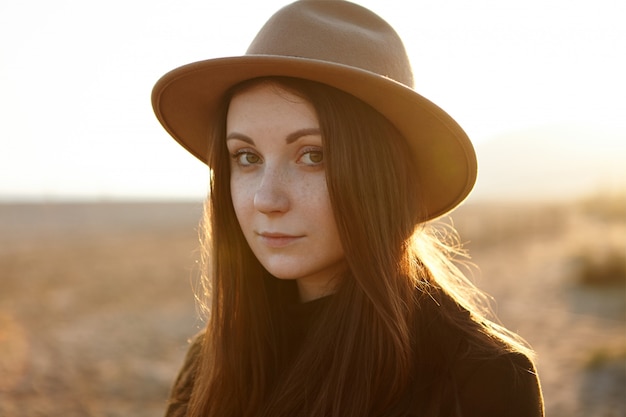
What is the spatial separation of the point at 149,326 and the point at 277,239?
745 cm

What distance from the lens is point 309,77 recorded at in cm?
162

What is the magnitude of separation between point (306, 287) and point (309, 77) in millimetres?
708

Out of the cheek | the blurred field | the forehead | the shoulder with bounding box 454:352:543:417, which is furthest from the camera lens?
the blurred field

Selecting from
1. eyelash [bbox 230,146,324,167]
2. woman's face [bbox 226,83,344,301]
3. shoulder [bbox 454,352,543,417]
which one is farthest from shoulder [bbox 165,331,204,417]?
shoulder [bbox 454,352,543,417]

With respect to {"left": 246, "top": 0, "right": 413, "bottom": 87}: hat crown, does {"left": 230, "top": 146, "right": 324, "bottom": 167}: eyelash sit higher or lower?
lower

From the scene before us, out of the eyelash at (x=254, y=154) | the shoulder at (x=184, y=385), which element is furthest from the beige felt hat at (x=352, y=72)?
the shoulder at (x=184, y=385)

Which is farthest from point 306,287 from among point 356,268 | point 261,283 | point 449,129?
point 449,129

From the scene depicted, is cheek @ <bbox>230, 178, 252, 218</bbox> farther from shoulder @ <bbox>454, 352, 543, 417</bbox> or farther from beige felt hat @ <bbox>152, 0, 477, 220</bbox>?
shoulder @ <bbox>454, 352, 543, 417</bbox>

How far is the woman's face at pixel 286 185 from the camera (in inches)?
65.5

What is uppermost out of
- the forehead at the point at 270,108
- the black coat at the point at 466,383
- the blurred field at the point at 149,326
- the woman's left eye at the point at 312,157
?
the forehead at the point at 270,108

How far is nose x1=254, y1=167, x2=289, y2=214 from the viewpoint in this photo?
1659 mm

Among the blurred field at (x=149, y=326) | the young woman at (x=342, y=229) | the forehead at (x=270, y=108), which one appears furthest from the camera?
the blurred field at (x=149, y=326)

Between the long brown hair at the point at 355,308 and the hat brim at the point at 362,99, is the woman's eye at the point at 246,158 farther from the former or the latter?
the hat brim at the point at 362,99

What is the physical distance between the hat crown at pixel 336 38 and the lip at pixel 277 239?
51cm
